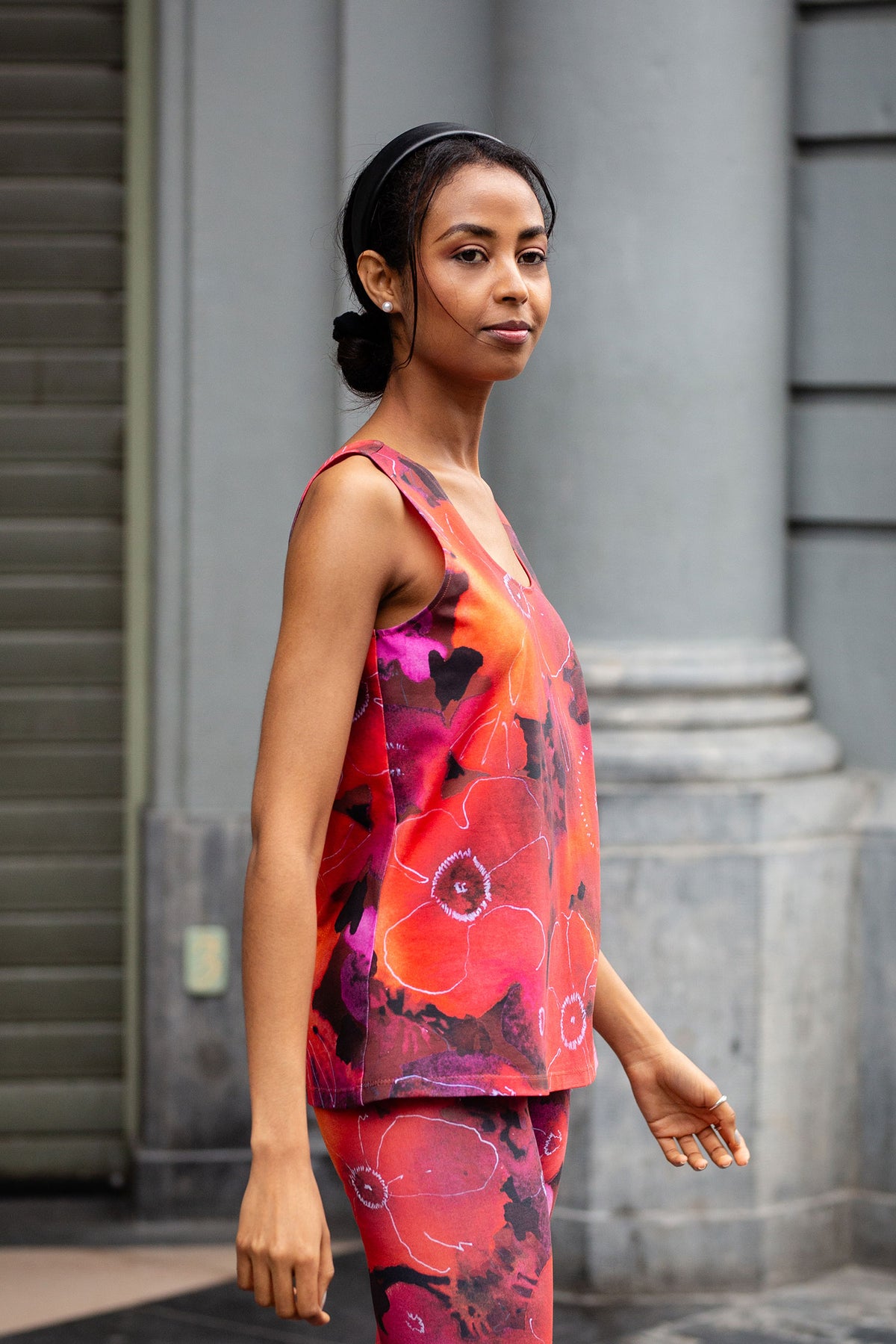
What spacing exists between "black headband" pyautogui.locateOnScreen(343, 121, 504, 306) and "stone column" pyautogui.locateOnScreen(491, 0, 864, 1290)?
2.50m

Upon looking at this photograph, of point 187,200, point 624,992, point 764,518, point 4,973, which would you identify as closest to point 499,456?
point 764,518

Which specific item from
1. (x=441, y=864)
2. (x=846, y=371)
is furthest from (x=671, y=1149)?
(x=846, y=371)

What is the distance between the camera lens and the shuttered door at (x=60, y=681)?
533 centimetres

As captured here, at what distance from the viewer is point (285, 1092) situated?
6.05 ft

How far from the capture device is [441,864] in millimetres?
1979

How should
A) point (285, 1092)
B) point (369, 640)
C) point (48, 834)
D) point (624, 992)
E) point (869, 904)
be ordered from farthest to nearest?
1. point (48, 834)
2. point (869, 904)
3. point (624, 992)
4. point (369, 640)
5. point (285, 1092)

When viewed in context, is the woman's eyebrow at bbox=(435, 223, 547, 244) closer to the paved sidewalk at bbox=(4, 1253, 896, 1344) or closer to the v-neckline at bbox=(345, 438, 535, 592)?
the v-neckline at bbox=(345, 438, 535, 592)

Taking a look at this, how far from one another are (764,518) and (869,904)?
1068 millimetres

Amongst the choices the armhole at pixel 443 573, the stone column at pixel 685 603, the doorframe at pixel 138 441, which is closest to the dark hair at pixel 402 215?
the armhole at pixel 443 573

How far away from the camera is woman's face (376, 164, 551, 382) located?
2.05 metres

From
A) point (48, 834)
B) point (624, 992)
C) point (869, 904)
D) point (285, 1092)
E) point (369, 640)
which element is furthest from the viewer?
point (48, 834)

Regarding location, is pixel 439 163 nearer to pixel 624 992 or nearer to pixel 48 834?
pixel 624 992

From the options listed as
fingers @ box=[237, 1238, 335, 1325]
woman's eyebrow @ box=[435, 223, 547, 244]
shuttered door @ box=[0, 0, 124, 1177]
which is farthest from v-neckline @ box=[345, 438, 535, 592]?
shuttered door @ box=[0, 0, 124, 1177]

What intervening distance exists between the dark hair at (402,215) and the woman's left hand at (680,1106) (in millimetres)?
974
